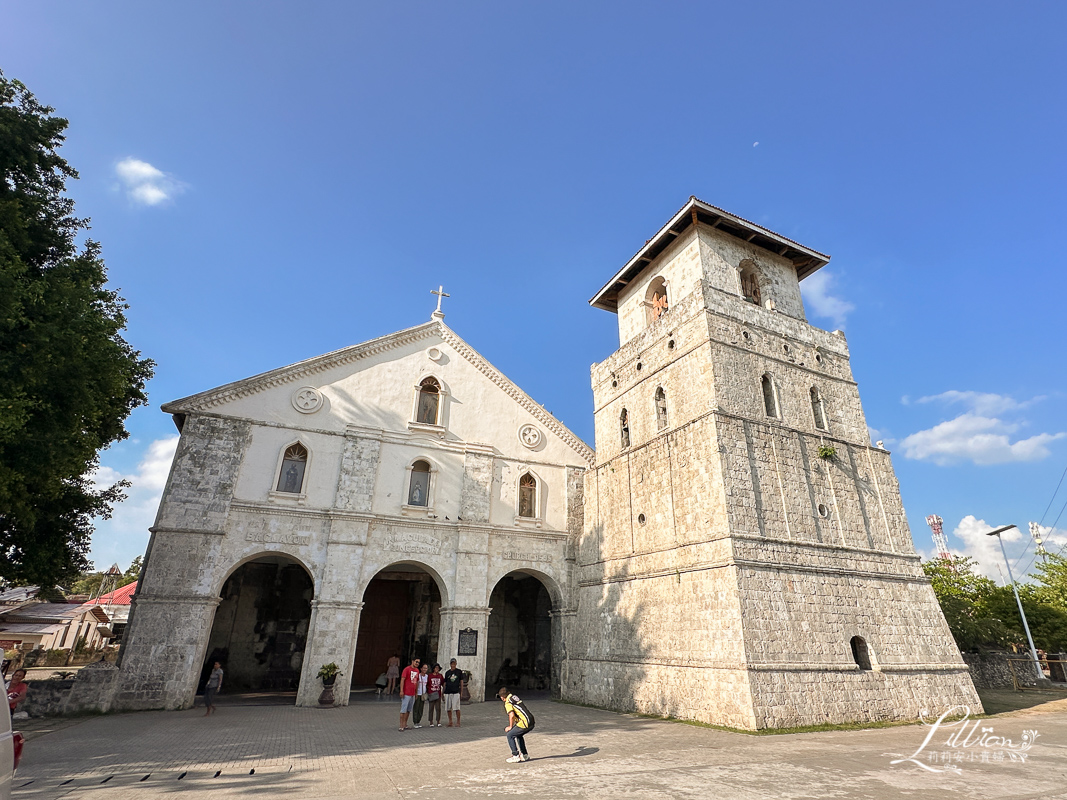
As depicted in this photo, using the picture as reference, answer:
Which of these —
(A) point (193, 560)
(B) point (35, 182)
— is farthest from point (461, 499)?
(B) point (35, 182)

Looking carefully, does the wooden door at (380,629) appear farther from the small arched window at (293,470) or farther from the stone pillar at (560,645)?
the stone pillar at (560,645)

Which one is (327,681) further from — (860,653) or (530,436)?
(860,653)

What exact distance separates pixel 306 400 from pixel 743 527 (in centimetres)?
1498

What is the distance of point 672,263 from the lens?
20.7 meters

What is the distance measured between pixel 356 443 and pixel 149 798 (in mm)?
→ 12754

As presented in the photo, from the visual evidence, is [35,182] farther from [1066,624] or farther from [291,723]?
[1066,624]

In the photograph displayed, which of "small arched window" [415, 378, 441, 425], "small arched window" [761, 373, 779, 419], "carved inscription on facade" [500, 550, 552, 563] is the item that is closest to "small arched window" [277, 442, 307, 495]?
"small arched window" [415, 378, 441, 425]

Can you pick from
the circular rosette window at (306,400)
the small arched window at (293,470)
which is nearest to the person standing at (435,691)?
the small arched window at (293,470)

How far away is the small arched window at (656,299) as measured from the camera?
867 inches

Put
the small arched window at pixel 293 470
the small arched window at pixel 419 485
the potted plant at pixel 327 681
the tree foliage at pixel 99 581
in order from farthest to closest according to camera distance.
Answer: the tree foliage at pixel 99 581, the small arched window at pixel 419 485, the small arched window at pixel 293 470, the potted plant at pixel 327 681

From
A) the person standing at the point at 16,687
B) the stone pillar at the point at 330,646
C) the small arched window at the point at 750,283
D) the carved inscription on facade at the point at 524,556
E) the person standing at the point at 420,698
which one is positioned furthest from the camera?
the small arched window at the point at 750,283

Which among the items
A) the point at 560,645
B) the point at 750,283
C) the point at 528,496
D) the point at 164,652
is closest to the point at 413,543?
A: the point at 528,496

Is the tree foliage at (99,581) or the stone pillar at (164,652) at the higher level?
the tree foliage at (99,581)

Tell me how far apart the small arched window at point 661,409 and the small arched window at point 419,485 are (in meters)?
8.56
